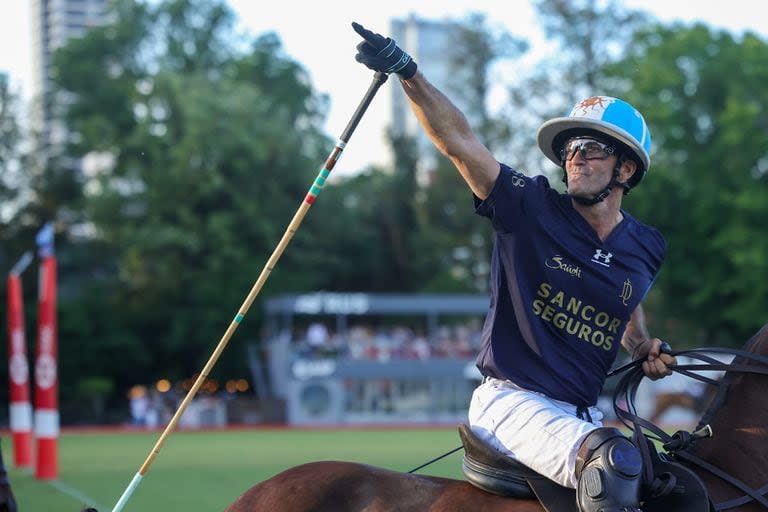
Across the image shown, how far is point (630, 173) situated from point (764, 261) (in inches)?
1431

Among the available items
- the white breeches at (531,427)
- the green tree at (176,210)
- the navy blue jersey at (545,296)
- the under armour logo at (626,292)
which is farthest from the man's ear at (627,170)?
the green tree at (176,210)

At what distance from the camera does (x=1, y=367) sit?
135 feet

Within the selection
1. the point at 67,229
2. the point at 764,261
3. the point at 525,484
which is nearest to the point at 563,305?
the point at 525,484

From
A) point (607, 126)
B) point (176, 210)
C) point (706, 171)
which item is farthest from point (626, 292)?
point (176, 210)

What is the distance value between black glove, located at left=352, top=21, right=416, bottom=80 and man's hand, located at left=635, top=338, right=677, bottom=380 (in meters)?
1.62

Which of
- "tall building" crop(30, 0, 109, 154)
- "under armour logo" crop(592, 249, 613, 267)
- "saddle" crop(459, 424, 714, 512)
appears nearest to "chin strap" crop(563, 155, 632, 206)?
"under armour logo" crop(592, 249, 613, 267)

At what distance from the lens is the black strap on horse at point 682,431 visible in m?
4.63

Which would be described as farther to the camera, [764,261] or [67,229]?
[67,229]

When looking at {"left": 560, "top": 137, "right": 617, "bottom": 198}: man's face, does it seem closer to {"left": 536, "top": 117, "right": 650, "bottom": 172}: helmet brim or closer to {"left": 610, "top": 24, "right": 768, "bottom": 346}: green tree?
{"left": 536, "top": 117, "right": 650, "bottom": 172}: helmet brim

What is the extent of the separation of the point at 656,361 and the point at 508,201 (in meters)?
1.09

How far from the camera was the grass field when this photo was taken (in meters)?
13.8

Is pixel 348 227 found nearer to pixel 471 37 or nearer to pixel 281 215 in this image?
pixel 281 215

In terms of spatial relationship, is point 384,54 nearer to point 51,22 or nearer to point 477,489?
point 477,489

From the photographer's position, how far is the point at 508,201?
15.8 feet
